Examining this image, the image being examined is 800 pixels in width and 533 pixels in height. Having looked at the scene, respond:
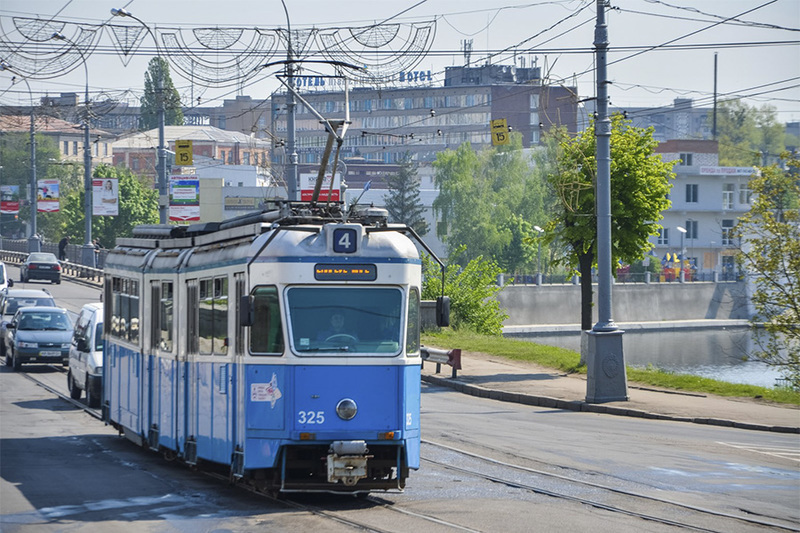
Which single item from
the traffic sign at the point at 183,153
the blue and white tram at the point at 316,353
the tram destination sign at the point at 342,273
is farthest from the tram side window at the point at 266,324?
the traffic sign at the point at 183,153

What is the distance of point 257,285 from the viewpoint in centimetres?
1236

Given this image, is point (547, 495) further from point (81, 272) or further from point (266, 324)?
point (81, 272)

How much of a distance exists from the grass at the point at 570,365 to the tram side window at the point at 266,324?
15325 mm

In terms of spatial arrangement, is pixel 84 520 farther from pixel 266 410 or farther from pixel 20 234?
pixel 20 234

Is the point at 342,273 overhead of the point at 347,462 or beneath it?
overhead

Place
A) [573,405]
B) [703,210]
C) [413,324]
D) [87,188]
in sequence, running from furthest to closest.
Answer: [703,210] → [87,188] → [573,405] → [413,324]

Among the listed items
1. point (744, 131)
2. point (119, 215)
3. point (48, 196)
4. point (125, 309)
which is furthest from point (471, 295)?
point (744, 131)

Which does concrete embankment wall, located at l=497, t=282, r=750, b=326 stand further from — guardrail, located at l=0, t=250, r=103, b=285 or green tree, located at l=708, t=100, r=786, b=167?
green tree, located at l=708, t=100, r=786, b=167

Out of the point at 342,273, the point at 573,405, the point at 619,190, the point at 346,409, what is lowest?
the point at 573,405

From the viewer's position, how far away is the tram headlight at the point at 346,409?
12086mm

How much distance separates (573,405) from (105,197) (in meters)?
42.8

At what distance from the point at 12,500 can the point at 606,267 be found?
15085 millimetres

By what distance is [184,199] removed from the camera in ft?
166

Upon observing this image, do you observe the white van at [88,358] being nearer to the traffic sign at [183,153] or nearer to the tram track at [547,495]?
the tram track at [547,495]
